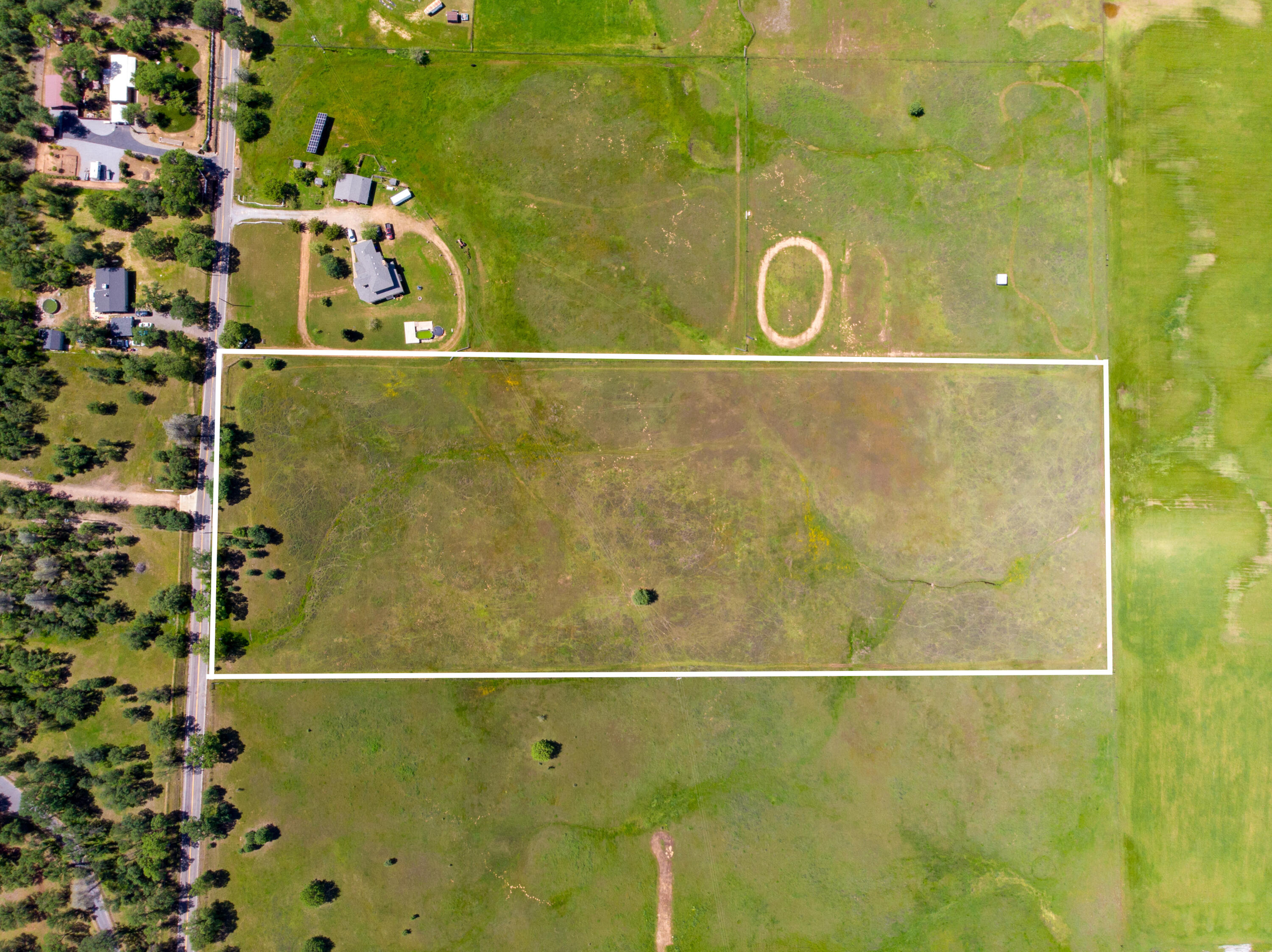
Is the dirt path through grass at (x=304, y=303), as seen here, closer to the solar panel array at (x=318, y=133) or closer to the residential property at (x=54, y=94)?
the solar panel array at (x=318, y=133)

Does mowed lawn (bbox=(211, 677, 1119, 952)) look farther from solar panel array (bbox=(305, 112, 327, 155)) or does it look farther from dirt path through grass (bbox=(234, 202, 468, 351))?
solar panel array (bbox=(305, 112, 327, 155))

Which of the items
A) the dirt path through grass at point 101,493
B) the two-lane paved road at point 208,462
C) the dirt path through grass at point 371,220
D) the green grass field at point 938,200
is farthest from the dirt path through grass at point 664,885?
the dirt path through grass at point 101,493

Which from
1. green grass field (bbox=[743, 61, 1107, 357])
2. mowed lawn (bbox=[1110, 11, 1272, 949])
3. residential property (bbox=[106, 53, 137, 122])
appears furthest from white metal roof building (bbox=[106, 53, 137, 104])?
mowed lawn (bbox=[1110, 11, 1272, 949])

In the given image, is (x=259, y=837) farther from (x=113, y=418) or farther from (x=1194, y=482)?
(x=1194, y=482)

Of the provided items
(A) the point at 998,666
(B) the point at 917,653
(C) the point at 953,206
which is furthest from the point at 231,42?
(A) the point at 998,666

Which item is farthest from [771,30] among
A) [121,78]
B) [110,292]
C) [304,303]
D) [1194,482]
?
[110,292]

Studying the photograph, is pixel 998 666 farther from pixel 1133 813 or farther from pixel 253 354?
pixel 253 354
